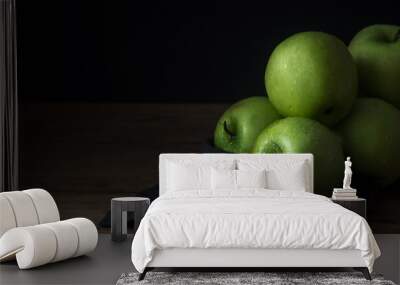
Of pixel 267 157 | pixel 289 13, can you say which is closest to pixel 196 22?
pixel 289 13

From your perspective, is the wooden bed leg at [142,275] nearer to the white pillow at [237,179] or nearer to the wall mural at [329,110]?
the white pillow at [237,179]

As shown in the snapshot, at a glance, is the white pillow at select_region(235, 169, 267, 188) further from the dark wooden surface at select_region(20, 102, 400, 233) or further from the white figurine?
the dark wooden surface at select_region(20, 102, 400, 233)

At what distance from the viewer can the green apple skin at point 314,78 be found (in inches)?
159

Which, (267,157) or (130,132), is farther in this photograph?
(130,132)

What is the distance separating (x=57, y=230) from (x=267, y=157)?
1.09m

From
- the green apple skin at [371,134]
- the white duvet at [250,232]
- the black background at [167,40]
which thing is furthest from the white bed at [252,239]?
the black background at [167,40]

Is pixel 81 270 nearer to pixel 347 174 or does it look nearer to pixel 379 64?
pixel 347 174

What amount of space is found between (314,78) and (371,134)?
39 cm

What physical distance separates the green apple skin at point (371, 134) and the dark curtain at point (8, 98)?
166 cm

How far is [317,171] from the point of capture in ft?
13.5


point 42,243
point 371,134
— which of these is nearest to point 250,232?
point 42,243

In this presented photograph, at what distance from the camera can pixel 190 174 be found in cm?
408

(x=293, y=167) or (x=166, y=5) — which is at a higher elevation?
(x=166, y=5)

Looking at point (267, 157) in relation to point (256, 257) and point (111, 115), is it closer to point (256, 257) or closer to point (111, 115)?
point (256, 257)
